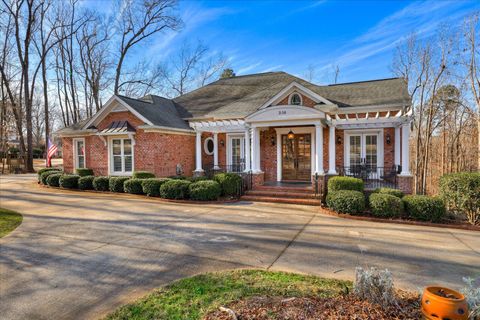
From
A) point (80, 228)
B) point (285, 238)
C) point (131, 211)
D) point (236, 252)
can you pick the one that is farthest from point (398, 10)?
point (80, 228)

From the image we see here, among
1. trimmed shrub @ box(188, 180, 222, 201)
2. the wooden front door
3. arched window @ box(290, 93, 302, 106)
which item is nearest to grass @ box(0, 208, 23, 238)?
trimmed shrub @ box(188, 180, 222, 201)

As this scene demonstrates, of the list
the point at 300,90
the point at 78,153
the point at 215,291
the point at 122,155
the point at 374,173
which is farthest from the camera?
the point at 78,153

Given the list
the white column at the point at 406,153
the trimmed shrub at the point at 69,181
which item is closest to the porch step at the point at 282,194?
the white column at the point at 406,153

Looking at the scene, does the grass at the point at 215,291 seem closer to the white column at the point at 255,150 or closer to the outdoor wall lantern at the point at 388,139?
the white column at the point at 255,150

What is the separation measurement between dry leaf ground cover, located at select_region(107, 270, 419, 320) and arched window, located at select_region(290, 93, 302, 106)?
10415 mm

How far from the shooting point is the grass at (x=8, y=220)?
7.15 metres

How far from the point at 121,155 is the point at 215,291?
14.0 meters

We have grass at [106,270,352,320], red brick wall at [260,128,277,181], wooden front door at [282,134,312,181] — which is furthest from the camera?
red brick wall at [260,128,277,181]

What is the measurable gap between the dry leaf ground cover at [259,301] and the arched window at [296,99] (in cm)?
1041

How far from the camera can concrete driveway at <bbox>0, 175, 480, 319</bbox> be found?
4.02m

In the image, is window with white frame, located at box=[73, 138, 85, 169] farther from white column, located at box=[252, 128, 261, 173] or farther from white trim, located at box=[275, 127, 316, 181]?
white trim, located at box=[275, 127, 316, 181]

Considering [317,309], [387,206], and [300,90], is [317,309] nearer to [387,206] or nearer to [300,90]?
[387,206]

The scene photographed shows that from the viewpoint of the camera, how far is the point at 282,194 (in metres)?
11.3

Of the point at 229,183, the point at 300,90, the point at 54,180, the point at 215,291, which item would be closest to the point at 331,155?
the point at 300,90
